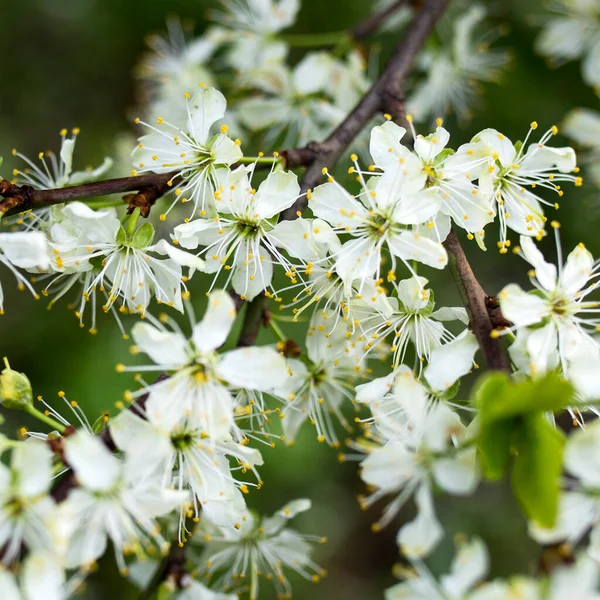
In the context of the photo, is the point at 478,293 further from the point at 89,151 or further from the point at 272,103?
the point at 89,151

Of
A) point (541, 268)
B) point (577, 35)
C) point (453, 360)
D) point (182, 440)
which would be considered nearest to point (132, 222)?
point (182, 440)

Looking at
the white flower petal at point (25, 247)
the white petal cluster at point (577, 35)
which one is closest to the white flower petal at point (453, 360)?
the white flower petal at point (25, 247)

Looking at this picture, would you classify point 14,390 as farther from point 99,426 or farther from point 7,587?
point 7,587

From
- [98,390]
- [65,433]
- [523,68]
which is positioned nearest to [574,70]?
[523,68]

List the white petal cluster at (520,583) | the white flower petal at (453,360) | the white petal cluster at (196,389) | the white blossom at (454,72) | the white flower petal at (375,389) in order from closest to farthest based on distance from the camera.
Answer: the white petal cluster at (520,583), the white petal cluster at (196,389), the white flower petal at (453,360), the white flower petal at (375,389), the white blossom at (454,72)

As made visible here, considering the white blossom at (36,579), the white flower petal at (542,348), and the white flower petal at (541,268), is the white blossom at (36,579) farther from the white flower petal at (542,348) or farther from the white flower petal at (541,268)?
the white flower petal at (541,268)

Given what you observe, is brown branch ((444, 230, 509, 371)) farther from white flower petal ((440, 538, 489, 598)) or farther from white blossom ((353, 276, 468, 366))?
white flower petal ((440, 538, 489, 598))
